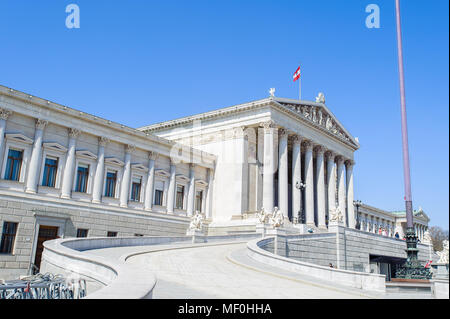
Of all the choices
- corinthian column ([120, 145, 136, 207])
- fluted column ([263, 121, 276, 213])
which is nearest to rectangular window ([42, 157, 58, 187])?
corinthian column ([120, 145, 136, 207])

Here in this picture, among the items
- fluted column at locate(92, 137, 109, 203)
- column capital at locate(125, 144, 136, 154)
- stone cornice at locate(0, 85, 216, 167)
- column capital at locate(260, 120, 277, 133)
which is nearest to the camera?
stone cornice at locate(0, 85, 216, 167)

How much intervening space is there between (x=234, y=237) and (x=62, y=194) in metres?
14.2

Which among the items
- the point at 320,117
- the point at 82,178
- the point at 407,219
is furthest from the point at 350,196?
the point at 82,178

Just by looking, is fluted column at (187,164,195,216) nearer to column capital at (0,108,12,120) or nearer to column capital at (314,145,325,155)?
column capital at (314,145,325,155)

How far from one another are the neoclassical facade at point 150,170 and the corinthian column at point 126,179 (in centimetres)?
9

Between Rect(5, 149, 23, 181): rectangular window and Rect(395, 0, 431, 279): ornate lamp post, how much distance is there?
26523 millimetres

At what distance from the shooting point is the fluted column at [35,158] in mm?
30688

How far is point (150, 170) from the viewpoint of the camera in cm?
4025

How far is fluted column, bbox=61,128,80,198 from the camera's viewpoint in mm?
33031

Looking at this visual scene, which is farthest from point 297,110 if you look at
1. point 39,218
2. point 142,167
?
point 39,218

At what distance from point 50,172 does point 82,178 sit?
2.90 metres
